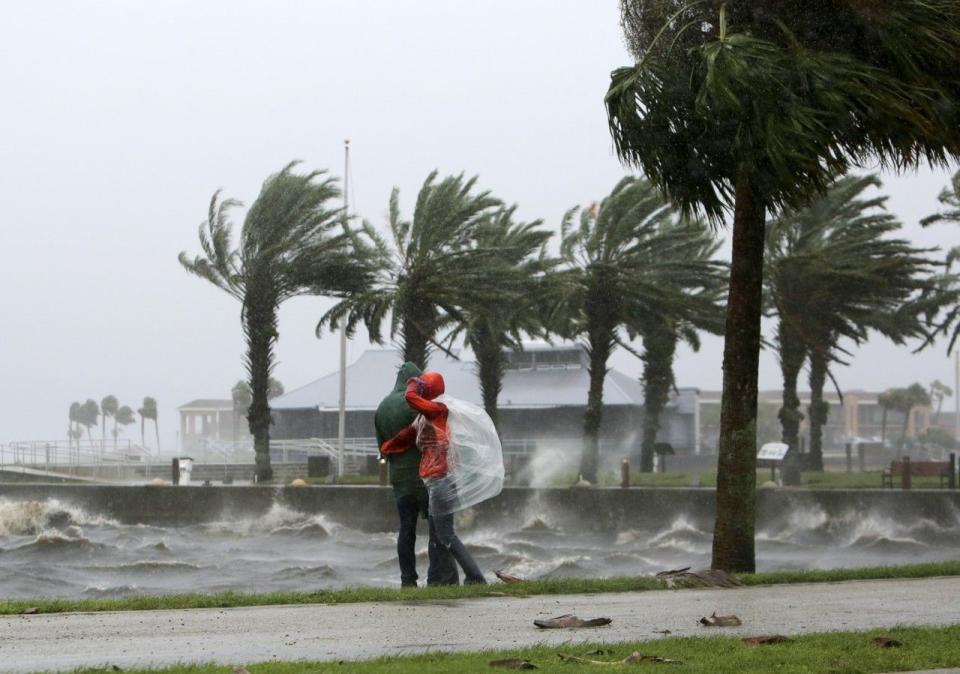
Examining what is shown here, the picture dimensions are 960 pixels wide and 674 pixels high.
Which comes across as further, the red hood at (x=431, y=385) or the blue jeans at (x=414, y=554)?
the blue jeans at (x=414, y=554)

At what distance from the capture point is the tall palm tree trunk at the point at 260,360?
40.2m

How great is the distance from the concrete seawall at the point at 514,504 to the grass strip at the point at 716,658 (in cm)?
2108

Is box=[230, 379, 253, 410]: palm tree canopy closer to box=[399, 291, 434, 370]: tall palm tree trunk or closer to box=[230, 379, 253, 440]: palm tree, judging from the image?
box=[230, 379, 253, 440]: palm tree

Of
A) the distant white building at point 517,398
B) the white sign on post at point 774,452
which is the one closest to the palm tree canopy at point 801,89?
the white sign on post at point 774,452

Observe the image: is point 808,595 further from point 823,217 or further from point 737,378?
point 823,217

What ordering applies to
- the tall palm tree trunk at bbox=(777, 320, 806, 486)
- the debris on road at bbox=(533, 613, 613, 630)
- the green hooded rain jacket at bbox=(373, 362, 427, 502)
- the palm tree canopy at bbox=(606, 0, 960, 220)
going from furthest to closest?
1. the tall palm tree trunk at bbox=(777, 320, 806, 486)
2. the palm tree canopy at bbox=(606, 0, 960, 220)
3. the green hooded rain jacket at bbox=(373, 362, 427, 502)
4. the debris on road at bbox=(533, 613, 613, 630)

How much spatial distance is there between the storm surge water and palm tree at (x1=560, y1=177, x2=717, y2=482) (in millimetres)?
10673

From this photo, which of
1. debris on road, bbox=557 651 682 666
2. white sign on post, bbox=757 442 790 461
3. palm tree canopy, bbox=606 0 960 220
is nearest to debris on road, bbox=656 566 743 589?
palm tree canopy, bbox=606 0 960 220

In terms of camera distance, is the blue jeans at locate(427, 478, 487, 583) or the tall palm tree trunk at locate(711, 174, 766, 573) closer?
the blue jeans at locate(427, 478, 487, 583)

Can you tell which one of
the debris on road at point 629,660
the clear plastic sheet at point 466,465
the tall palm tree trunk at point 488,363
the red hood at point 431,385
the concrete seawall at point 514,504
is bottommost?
the concrete seawall at point 514,504

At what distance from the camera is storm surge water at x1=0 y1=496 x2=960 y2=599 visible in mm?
21109

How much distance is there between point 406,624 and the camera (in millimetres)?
8953

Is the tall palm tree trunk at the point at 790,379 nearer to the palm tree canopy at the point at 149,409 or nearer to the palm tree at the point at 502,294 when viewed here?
the palm tree at the point at 502,294

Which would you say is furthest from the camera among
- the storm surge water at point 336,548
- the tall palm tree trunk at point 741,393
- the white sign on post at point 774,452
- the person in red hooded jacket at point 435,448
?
the white sign on post at point 774,452
